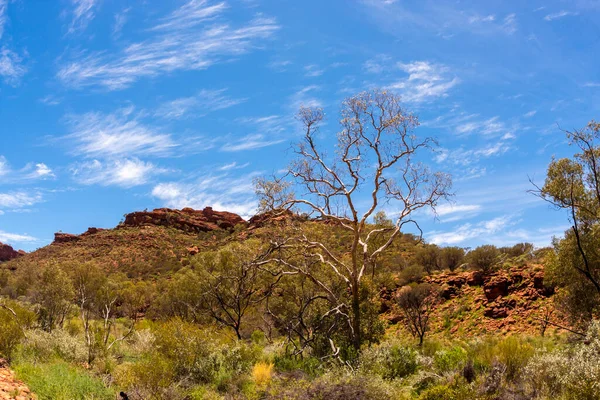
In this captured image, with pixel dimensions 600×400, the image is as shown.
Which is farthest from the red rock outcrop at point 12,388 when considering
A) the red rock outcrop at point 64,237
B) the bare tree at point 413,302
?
the red rock outcrop at point 64,237

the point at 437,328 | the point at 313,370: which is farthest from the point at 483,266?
the point at 313,370

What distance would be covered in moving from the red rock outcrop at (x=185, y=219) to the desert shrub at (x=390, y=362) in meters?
80.4

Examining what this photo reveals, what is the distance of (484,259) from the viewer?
39062mm

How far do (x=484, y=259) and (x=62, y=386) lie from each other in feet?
115

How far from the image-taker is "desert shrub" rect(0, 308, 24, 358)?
53.8 ft

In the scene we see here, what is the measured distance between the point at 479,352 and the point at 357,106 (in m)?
8.96

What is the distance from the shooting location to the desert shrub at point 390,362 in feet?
41.9

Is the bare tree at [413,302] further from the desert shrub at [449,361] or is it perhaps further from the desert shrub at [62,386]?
the desert shrub at [62,386]

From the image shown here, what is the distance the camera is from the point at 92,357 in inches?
732

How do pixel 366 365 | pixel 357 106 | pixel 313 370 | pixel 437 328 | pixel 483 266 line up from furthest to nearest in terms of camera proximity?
1. pixel 483 266
2. pixel 437 328
3. pixel 357 106
4. pixel 313 370
5. pixel 366 365

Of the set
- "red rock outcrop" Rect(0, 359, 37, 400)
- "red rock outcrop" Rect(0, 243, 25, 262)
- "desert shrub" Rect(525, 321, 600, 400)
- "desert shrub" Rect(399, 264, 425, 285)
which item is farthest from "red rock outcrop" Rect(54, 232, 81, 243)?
"desert shrub" Rect(525, 321, 600, 400)

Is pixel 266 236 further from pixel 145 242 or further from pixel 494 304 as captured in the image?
pixel 145 242

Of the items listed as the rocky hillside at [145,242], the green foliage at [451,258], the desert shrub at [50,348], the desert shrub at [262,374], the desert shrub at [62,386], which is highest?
the rocky hillside at [145,242]

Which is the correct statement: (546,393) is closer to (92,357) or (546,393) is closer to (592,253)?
(592,253)
